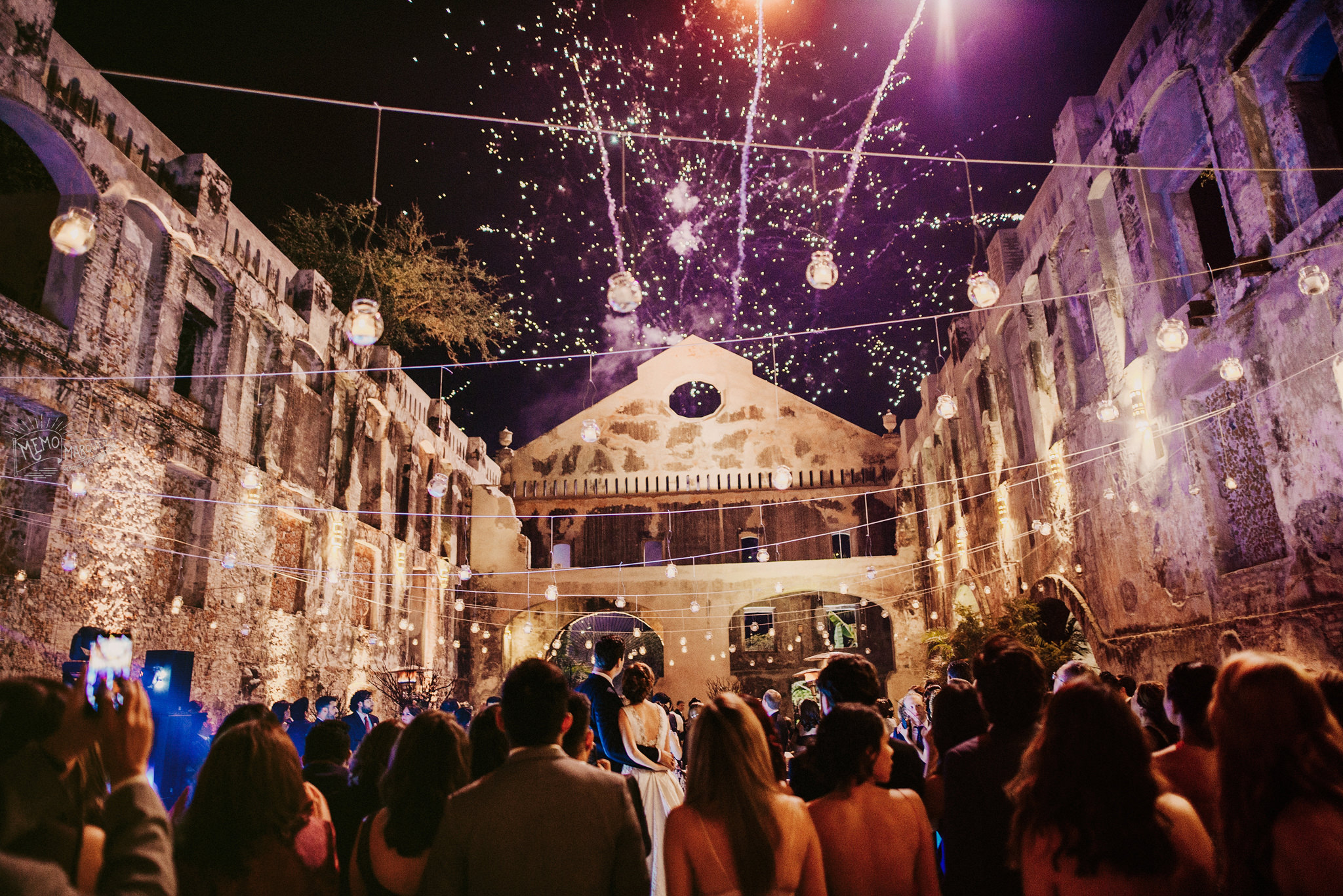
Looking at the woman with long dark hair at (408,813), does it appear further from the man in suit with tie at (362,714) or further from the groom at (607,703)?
the man in suit with tie at (362,714)

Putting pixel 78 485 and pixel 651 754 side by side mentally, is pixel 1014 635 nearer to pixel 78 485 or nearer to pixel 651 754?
pixel 651 754

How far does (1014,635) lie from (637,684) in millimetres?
8002

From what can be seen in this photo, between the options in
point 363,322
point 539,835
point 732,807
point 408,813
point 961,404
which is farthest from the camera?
point 961,404

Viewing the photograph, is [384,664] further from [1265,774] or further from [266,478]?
[1265,774]

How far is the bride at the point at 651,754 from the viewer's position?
15.5 feet

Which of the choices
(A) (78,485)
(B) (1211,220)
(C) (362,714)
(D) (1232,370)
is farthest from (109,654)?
(B) (1211,220)

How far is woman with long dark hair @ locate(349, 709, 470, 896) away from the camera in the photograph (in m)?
2.41

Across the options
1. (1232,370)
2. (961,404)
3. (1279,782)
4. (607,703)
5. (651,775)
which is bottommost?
(651,775)

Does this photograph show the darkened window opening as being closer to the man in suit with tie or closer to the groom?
the groom

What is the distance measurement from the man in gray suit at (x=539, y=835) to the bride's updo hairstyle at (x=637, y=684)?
2924mm

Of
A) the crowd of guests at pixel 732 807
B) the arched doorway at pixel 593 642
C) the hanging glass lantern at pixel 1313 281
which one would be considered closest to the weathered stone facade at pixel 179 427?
the arched doorway at pixel 593 642

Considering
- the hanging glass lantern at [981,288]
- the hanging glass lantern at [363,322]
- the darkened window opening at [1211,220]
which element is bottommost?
the hanging glass lantern at [363,322]

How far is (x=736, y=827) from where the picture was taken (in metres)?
2.11

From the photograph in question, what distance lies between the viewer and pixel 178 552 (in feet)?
35.4
